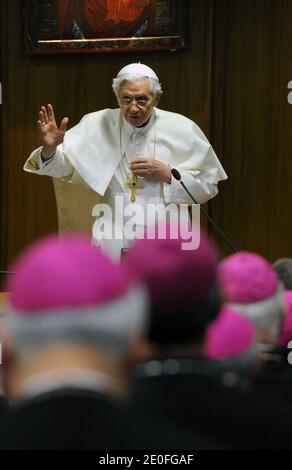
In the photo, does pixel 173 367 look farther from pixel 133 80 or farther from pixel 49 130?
pixel 133 80

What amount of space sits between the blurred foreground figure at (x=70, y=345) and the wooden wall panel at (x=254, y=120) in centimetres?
478

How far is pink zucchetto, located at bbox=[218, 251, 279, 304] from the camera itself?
198 centimetres

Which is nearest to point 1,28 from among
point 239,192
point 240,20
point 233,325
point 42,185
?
point 42,185

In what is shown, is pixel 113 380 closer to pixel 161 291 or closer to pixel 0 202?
pixel 161 291

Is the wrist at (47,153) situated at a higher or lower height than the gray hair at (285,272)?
higher

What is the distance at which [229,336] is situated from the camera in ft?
5.47

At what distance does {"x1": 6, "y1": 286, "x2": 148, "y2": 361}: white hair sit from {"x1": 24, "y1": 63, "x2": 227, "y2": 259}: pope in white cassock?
3.29 m

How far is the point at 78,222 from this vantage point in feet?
16.4

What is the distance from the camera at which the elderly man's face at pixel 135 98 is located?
4539 mm

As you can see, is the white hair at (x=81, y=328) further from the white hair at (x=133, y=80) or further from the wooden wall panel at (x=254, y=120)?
the wooden wall panel at (x=254, y=120)

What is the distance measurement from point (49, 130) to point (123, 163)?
1.86 ft

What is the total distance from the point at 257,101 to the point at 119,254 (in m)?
1.92

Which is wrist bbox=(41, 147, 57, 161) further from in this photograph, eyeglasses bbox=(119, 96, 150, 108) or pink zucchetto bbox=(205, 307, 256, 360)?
pink zucchetto bbox=(205, 307, 256, 360)

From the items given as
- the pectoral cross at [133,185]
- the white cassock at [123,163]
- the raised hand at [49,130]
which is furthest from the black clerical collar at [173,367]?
the pectoral cross at [133,185]
